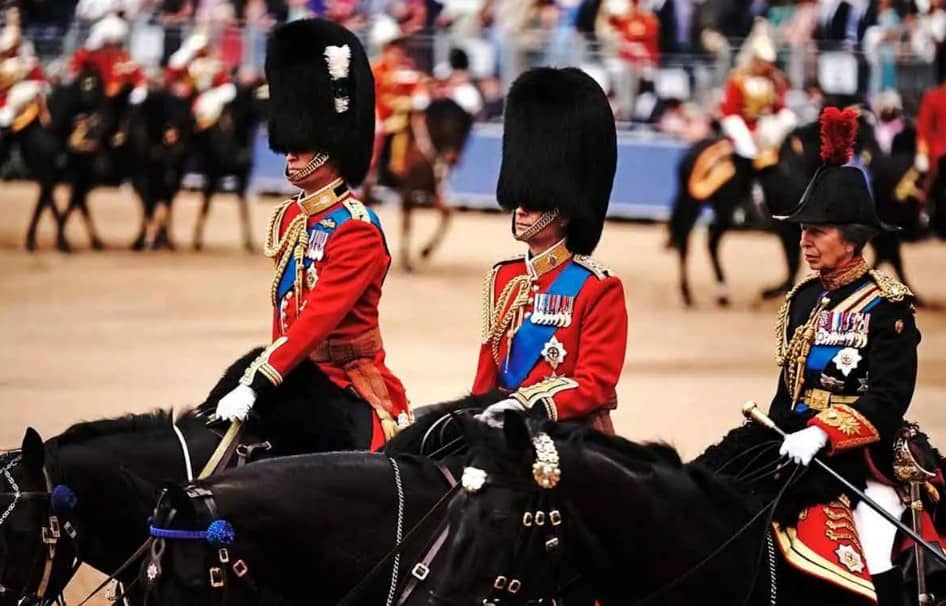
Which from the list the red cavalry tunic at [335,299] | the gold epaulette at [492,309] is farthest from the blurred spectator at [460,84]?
the gold epaulette at [492,309]

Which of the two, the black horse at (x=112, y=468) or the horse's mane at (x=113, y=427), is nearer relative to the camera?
the black horse at (x=112, y=468)

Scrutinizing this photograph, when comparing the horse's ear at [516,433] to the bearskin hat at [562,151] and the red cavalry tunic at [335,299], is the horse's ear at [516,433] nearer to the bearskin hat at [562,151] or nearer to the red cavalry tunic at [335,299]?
the bearskin hat at [562,151]

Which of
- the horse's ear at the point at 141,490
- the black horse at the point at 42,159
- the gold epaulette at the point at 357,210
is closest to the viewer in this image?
the horse's ear at the point at 141,490

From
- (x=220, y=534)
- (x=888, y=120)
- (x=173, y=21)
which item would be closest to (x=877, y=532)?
(x=220, y=534)

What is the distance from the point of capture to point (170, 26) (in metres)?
21.7

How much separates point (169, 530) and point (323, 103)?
1.94 metres

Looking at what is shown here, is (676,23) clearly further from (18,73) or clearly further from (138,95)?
(18,73)

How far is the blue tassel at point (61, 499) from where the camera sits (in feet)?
16.2

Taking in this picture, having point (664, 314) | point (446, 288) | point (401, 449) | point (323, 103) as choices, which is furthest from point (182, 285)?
point (401, 449)

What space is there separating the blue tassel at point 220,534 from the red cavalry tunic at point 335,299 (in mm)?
1105

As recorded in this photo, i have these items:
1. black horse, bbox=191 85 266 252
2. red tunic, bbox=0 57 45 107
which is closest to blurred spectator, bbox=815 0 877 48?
black horse, bbox=191 85 266 252

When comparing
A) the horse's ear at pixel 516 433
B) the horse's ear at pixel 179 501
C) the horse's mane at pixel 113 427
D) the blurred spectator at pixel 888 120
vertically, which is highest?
the horse's ear at pixel 516 433

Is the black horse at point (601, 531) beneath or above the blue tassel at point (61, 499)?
above

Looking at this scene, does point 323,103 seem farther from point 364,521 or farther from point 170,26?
point 170,26
